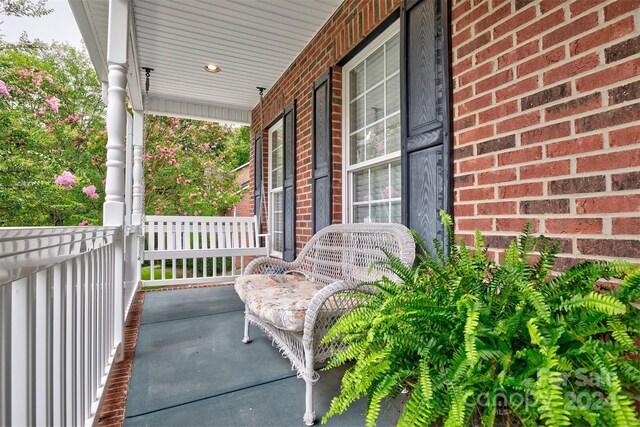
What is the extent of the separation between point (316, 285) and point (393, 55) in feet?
5.89

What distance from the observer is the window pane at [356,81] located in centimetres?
284

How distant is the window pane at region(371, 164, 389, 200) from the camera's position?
2.52m

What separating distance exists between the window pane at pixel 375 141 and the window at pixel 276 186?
204 centimetres

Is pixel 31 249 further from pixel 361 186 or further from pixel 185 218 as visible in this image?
pixel 185 218

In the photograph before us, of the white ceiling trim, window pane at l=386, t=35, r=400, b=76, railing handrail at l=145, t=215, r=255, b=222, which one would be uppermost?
the white ceiling trim

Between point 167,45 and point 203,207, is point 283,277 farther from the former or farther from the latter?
point 203,207

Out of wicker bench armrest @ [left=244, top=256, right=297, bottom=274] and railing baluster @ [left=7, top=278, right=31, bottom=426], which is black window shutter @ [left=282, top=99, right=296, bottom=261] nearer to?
wicker bench armrest @ [left=244, top=256, right=297, bottom=274]

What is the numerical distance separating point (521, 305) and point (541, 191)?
69 cm

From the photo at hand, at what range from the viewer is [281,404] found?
5.27 ft

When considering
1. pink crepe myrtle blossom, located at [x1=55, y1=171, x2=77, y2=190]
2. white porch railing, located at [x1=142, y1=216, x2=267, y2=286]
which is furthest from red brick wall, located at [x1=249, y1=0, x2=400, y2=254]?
pink crepe myrtle blossom, located at [x1=55, y1=171, x2=77, y2=190]

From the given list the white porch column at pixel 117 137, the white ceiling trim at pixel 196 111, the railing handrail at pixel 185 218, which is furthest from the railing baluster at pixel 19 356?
the white ceiling trim at pixel 196 111

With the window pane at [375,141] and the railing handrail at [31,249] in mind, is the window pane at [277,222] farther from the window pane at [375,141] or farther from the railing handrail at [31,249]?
the railing handrail at [31,249]

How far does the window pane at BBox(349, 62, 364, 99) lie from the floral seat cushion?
170cm

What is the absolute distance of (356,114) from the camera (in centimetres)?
292
